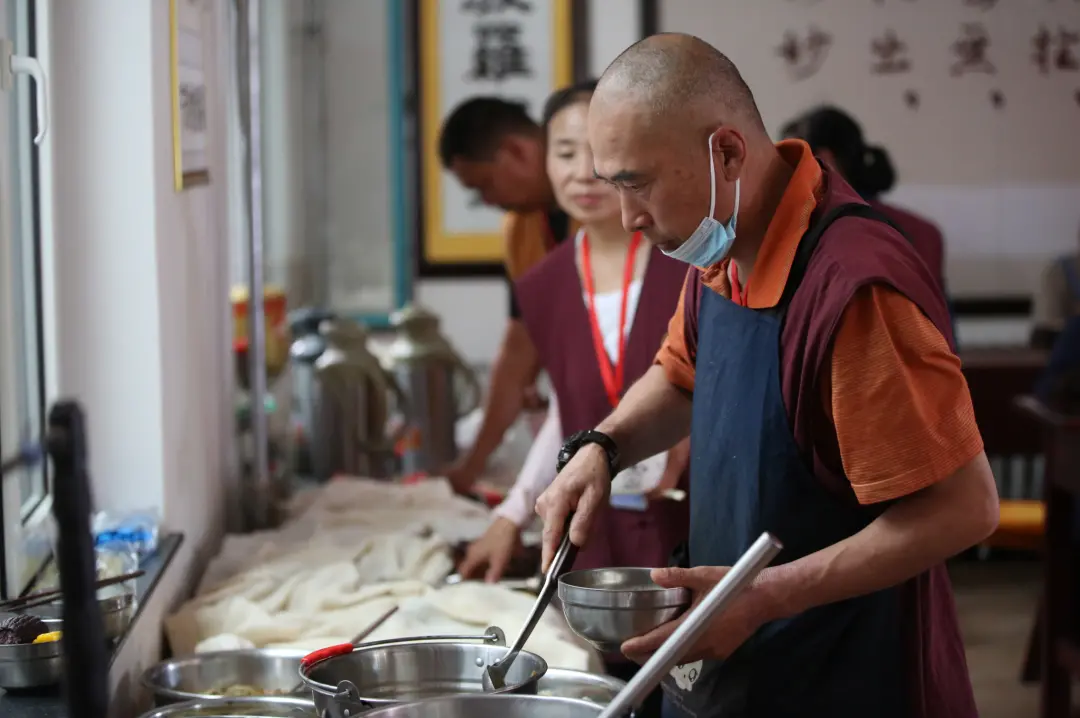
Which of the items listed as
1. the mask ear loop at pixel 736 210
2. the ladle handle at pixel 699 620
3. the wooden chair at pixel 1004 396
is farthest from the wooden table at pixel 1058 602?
the ladle handle at pixel 699 620

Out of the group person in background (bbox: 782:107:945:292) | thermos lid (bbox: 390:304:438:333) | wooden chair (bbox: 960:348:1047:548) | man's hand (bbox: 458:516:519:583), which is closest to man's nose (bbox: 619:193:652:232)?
man's hand (bbox: 458:516:519:583)

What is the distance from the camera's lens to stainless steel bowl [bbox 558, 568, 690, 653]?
1248mm

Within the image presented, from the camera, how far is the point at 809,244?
1.35m

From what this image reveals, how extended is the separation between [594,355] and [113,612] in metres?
0.87

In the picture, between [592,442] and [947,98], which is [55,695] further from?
[947,98]

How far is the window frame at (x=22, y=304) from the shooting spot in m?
1.80

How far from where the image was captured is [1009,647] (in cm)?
430

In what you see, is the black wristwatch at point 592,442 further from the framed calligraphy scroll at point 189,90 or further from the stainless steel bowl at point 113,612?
the framed calligraphy scroll at point 189,90

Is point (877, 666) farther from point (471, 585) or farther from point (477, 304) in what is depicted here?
point (477, 304)

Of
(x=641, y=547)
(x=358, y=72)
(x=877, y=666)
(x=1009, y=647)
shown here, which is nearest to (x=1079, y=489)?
(x=1009, y=647)

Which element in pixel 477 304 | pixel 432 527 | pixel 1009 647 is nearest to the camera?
pixel 432 527

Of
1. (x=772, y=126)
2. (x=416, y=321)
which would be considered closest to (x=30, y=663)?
(x=416, y=321)

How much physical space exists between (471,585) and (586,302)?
18.5 inches

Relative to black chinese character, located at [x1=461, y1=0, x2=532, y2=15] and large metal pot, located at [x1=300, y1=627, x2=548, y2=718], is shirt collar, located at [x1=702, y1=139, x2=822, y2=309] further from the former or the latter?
black chinese character, located at [x1=461, y1=0, x2=532, y2=15]
